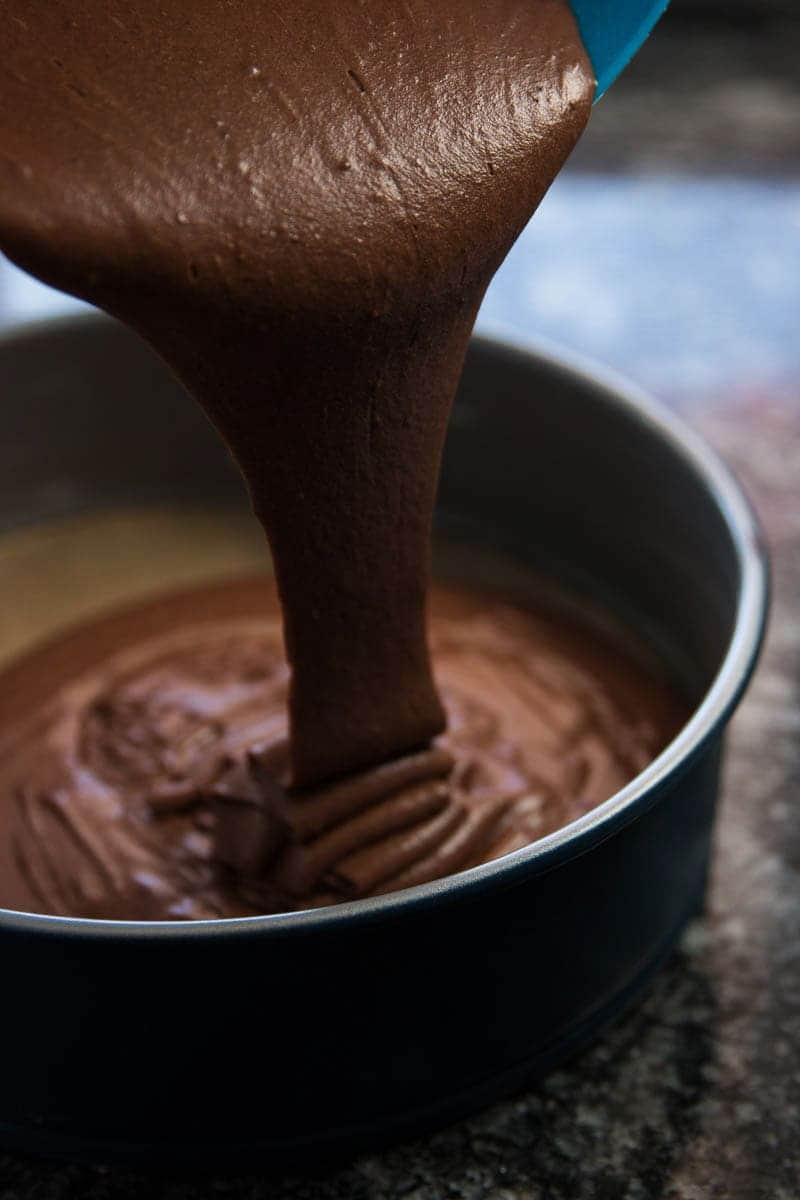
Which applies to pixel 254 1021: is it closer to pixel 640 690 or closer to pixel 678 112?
pixel 640 690

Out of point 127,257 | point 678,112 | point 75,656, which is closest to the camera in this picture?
point 127,257

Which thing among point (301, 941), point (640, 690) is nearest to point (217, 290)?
point (301, 941)

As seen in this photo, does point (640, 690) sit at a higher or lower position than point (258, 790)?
lower

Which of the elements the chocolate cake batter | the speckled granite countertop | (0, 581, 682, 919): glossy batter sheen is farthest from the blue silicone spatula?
the speckled granite countertop

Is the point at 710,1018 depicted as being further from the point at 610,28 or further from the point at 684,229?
the point at 684,229

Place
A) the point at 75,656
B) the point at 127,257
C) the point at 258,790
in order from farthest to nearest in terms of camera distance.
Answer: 1. the point at 75,656
2. the point at 258,790
3. the point at 127,257

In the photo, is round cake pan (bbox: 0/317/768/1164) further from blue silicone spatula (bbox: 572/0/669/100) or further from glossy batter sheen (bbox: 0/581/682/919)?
blue silicone spatula (bbox: 572/0/669/100)

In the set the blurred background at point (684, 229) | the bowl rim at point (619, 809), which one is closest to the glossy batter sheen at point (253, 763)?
the bowl rim at point (619, 809)
